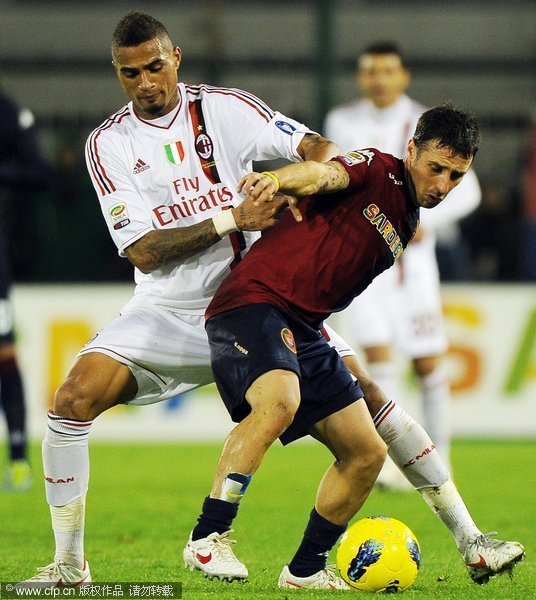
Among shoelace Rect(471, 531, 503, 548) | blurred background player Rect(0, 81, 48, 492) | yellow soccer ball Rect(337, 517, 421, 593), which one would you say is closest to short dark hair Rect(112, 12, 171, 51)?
yellow soccer ball Rect(337, 517, 421, 593)

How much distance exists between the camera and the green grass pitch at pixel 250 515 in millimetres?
5363

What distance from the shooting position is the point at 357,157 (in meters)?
5.24

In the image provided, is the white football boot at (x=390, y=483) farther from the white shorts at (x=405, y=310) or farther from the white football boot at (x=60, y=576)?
the white football boot at (x=60, y=576)

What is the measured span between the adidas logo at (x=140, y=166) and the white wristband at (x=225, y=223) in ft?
1.64

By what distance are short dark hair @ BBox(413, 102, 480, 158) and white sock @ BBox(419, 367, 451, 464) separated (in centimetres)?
379

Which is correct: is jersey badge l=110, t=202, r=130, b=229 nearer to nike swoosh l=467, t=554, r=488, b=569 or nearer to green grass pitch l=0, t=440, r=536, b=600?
green grass pitch l=0, t=440, r=536, b=600

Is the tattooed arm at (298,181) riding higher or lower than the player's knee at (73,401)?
higher

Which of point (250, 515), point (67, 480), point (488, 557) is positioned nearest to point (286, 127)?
point (67, 480)

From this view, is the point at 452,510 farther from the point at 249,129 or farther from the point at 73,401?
the point at 249,129

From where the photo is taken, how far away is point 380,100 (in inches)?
357

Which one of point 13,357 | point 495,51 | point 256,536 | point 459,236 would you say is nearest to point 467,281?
point 459,236

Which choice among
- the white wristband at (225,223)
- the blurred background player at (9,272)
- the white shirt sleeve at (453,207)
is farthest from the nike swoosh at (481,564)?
the blurred background player at (9,272)

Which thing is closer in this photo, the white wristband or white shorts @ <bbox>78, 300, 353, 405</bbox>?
the white wristband

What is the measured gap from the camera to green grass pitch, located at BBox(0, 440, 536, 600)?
5363 millimetres
